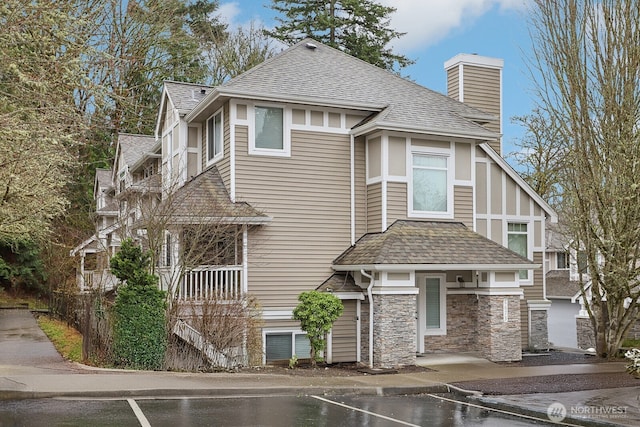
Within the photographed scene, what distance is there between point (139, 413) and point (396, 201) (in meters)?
9.95

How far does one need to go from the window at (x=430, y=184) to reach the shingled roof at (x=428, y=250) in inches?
18.2

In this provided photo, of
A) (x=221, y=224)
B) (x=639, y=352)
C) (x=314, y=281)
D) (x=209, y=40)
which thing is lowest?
(x=639, y=352)

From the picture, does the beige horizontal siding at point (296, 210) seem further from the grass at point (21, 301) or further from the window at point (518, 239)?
the grass at point (21, 301)

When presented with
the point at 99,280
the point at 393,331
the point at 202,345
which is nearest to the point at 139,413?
the point at 202,345

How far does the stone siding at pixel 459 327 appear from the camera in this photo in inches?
787

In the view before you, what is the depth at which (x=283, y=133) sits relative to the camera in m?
19.0

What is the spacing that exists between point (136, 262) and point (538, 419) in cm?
899

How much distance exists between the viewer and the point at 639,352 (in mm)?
13469

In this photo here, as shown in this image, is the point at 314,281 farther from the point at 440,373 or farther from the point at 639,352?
the point at 639,352

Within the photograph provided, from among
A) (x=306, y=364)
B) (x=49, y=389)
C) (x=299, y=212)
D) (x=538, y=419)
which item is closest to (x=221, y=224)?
(x=299, y=212)

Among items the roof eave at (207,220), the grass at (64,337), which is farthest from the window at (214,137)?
the grass at (64,337)

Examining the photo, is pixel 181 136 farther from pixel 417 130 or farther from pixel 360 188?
pixel 417 130

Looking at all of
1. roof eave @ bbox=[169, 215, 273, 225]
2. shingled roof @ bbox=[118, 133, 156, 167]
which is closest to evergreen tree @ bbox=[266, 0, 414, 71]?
shingled roof @ bbox=[118, 133, 156, 167]

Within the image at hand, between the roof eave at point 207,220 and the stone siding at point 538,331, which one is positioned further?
the stone siding at point 538,331
